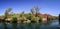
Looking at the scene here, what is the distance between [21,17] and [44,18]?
1403mm

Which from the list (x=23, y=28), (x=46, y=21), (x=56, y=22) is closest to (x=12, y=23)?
(x=23, y=28)

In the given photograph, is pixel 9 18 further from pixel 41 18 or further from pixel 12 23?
pixel 41 18

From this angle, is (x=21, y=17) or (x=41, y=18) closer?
(x=41, y=18)

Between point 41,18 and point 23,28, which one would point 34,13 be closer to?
point 41,18

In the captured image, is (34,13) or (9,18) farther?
(9,18)

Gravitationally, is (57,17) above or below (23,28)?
above

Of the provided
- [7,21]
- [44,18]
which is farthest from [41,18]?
[7,21]

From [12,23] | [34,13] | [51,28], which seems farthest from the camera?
[12,23]

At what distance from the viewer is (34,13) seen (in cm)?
717

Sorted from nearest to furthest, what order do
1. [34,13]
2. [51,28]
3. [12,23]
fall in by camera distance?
[51,28], [34,13], [12,23]

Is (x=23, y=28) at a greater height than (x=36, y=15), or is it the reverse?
(x=36, y=15)

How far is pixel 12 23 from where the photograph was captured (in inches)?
303

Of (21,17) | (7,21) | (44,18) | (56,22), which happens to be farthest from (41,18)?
(7,21)

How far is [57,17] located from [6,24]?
8.97 ft
